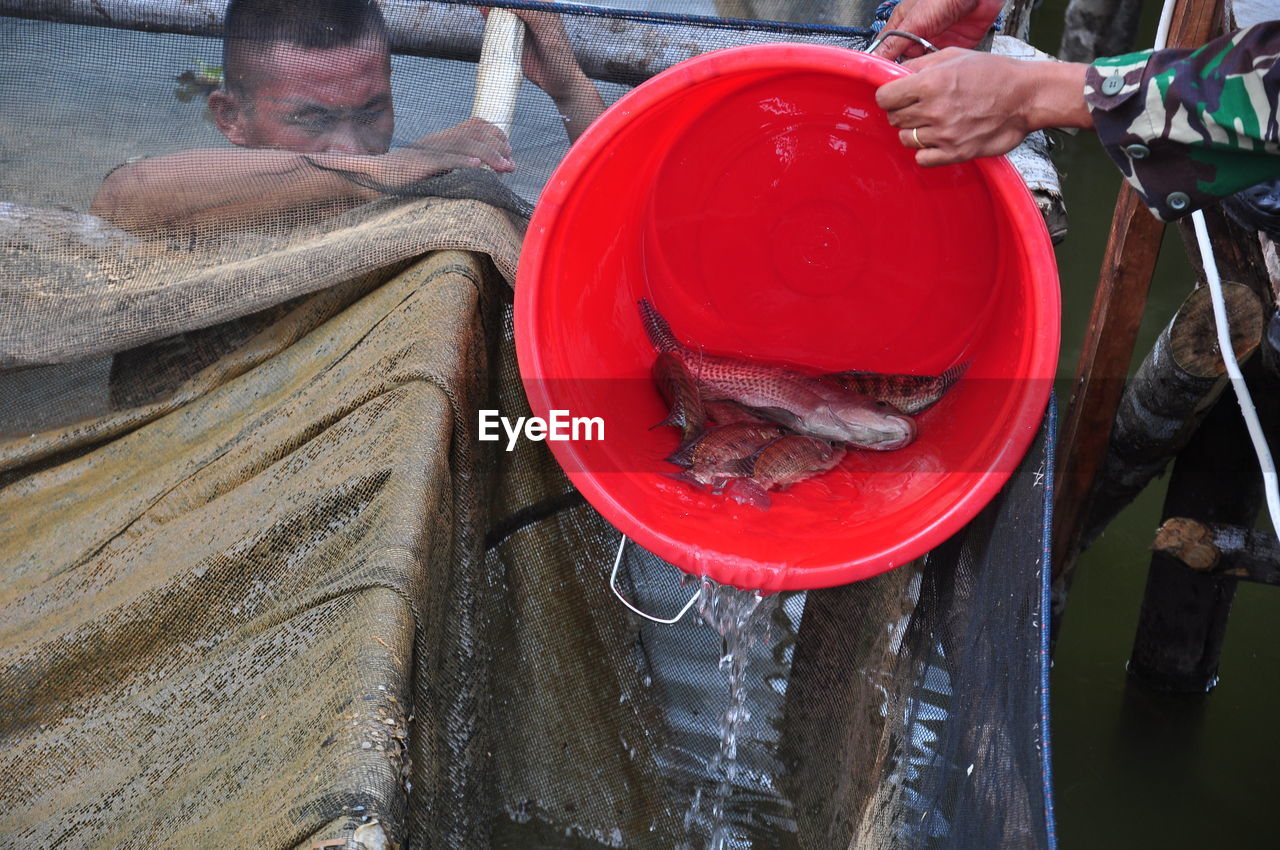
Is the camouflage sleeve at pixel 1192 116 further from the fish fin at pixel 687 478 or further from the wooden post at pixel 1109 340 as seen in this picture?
the fish fin at pixel 687 478

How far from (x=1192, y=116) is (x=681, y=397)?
1042mm

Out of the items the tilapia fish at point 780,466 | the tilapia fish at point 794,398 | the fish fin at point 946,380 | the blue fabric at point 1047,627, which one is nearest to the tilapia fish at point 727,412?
the tilapia fish at point 794,398

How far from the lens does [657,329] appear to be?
7.24ft

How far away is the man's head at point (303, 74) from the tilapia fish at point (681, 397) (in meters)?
0.76

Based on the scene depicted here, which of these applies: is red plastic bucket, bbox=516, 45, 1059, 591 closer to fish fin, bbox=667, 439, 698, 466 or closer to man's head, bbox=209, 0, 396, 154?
fish fin, bbox=667, 439, 698, 466

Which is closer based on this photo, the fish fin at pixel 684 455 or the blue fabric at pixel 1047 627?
the blue fabric at pixel 1047 627

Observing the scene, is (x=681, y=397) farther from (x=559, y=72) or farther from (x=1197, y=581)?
(x=1197, y=581)

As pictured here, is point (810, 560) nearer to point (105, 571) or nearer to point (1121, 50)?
point (105, 571)

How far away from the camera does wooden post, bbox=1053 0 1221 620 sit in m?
2.10

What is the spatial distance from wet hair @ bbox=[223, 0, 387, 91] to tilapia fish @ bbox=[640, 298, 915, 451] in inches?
32.5

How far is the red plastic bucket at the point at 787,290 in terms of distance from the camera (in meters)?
1.67

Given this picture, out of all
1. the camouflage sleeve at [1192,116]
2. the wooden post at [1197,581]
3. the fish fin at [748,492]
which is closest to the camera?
the camouflage sleeve at [1192,116]

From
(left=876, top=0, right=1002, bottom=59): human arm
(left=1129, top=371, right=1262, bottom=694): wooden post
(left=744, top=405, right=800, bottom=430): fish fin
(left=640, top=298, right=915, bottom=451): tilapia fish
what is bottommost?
(left=1129, top=371, right=1262, bottom=694): wooden post

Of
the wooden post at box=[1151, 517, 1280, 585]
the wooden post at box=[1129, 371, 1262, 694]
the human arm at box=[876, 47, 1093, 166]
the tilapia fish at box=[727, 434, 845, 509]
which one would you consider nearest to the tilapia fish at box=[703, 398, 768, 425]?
the tilapia fish at box=[727, 434, 845, 509]
